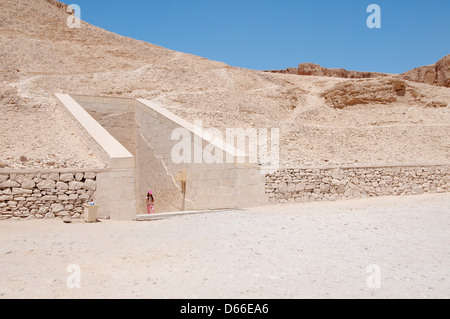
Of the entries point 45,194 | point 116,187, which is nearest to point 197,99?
point 116,187

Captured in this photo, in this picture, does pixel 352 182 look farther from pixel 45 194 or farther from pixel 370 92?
pixel 370 92

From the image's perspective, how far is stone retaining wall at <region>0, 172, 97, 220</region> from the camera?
284 inches

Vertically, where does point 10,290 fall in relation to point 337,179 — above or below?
below

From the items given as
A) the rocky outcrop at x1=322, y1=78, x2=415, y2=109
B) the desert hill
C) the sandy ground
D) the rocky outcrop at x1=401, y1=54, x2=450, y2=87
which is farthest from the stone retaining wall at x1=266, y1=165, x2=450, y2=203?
the rocky outcrop at x1=401, y1=54, x2=450, y2=87

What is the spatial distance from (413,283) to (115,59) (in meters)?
21.5

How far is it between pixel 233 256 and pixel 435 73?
86.2ft

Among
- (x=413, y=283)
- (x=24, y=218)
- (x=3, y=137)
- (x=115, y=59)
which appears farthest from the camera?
(x=115, y=59)

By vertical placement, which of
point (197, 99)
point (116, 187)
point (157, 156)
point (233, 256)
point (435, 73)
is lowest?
point (233, 256)

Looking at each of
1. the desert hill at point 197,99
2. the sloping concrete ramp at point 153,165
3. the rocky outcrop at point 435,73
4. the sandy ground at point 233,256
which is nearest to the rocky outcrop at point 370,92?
the desert hill at point 197,99

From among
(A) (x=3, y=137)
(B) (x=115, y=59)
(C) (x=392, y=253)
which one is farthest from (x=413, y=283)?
(B) (x=115, y=59)

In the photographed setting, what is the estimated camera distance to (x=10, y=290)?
3.56 metres

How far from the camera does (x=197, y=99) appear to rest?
16.3 meters
